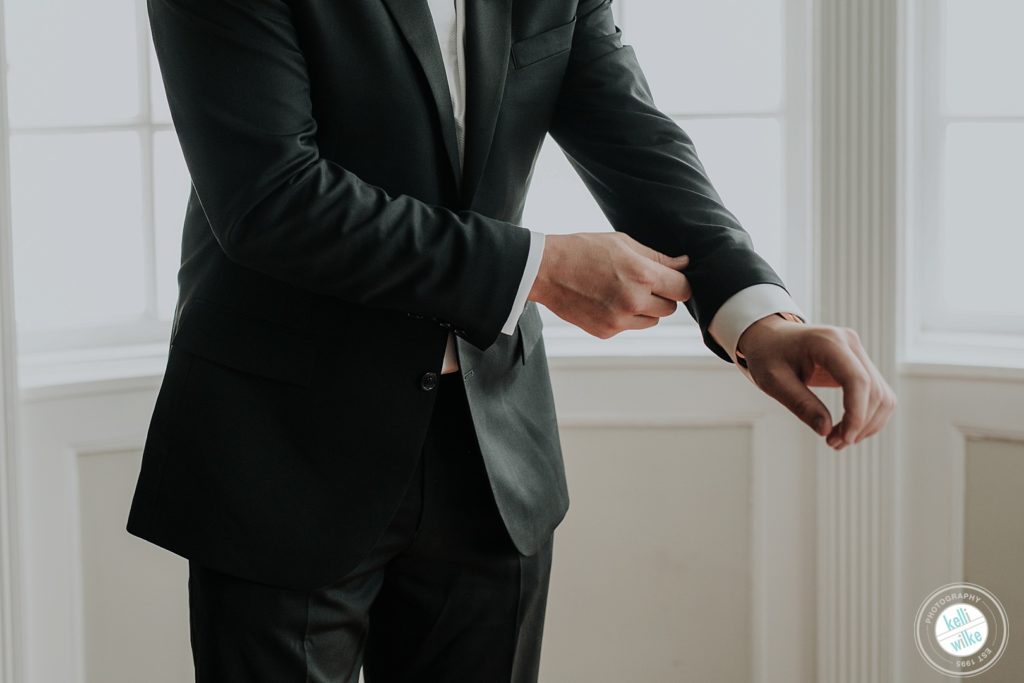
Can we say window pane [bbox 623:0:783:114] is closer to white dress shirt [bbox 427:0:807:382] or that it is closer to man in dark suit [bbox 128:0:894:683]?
man in dark suit [bbox 128:0:894:683]

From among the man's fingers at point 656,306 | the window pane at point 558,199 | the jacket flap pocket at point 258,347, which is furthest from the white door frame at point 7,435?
the man's fingers at point 656,306

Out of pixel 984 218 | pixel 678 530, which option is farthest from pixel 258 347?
pixel 984 218

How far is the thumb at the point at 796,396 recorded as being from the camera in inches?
38.3

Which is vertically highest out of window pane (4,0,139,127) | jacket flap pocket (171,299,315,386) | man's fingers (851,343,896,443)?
window pane (4,0,139,127)

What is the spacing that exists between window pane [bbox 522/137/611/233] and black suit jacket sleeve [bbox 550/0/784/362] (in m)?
1.23

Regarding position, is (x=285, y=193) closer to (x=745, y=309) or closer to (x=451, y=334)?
(x=451, y=334)

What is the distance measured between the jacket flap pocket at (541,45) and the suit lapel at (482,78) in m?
0.03

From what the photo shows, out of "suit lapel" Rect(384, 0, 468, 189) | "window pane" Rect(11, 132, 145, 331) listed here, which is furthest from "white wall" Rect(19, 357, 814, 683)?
"suit lapel" Rect(384, 0, 468, 189)

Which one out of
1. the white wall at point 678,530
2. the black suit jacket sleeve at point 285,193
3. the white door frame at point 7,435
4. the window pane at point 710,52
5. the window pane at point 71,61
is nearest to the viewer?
the black suit jacket sleeve at point 285,193

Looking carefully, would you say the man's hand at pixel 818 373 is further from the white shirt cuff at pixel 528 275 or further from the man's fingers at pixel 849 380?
the white shirt cuff at pixel 528 275

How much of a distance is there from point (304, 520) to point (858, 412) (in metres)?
0.59

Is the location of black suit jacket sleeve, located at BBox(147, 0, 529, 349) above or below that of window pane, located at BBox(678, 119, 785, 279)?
below

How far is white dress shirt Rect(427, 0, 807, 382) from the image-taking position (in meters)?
1.10

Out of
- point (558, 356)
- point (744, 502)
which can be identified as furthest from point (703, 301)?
point (744, 502)
